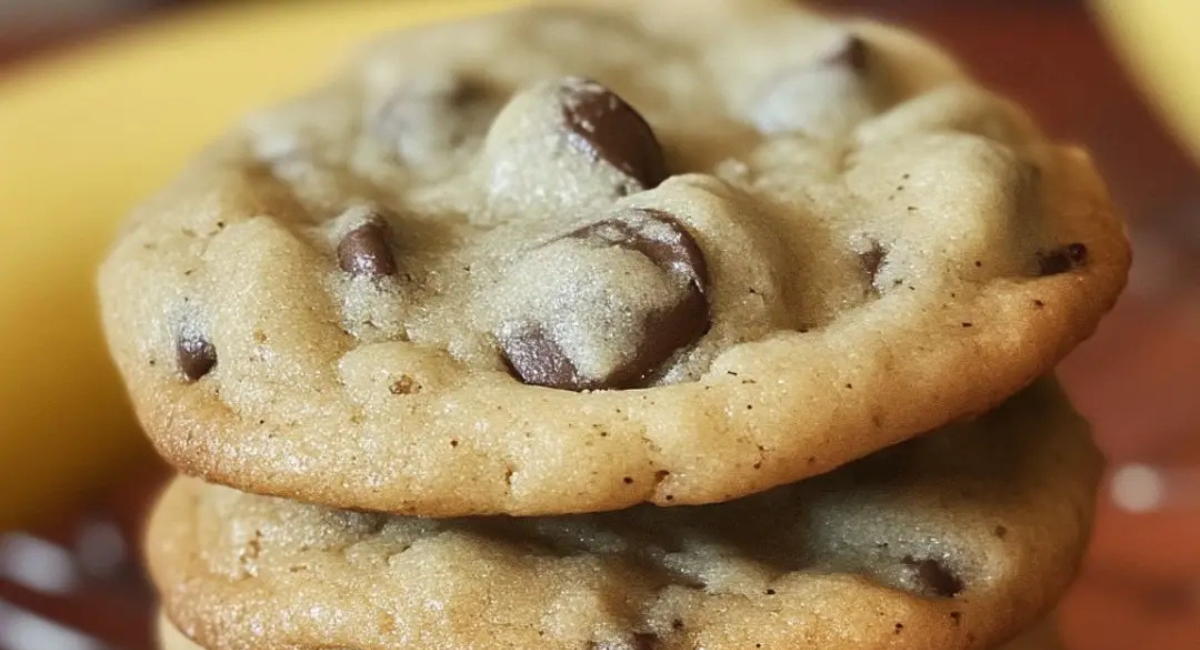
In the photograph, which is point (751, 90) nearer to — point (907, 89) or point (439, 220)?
point (907, 89)

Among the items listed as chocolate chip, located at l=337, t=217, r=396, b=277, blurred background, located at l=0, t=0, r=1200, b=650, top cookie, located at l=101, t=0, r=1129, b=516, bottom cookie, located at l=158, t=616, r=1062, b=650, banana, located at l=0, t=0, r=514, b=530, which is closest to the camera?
top cookie, located at l=101, t=0, r=1129, b=516

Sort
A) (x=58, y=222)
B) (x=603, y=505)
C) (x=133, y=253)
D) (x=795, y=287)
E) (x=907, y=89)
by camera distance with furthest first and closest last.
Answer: (x=58, y=222)
(x=907, y=89)
(x=133, y=253)
(x=795, y=287)
(x=603, y=505)

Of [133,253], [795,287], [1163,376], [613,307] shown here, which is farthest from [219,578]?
[1163,376]

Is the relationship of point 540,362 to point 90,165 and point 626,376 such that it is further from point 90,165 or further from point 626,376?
point 90,165

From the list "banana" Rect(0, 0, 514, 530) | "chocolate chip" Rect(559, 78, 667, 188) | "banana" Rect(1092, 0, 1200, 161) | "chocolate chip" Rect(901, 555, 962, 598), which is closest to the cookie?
"chocolate chip" Rect(901, 555, 962, 598)

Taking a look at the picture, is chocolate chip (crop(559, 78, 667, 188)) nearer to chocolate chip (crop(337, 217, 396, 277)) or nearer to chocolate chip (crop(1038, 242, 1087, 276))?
chocolate chip (crop(337, 217, 396, 277))

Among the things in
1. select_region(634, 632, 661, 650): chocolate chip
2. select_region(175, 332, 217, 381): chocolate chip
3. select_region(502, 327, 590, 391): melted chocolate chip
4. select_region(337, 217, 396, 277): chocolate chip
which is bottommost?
select_region(634, 632, 661, 650): chocolate chip
